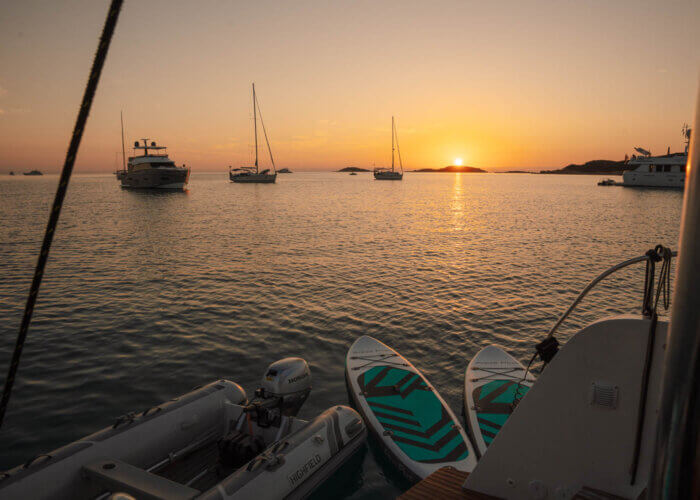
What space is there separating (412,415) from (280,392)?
281 centimetres

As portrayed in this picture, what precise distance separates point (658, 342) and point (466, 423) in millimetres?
6413

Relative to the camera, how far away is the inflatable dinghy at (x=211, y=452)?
5699 mm

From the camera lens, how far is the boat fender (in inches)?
277

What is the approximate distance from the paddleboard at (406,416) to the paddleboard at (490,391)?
469 millimetres

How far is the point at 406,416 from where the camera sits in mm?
8781

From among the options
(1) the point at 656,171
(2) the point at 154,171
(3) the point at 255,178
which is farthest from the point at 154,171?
(1) the point at 656,171

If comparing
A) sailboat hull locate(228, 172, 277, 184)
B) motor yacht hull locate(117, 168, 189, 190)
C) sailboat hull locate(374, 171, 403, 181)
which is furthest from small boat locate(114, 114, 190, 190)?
sailboat hull locate(374, 171, 403, 181)

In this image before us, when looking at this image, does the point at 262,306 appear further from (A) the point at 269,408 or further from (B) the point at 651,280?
(B) the point at 651,280

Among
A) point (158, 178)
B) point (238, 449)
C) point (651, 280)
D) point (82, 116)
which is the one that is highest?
point (158, 178)

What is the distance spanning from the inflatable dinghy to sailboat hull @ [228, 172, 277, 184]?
4392 inches

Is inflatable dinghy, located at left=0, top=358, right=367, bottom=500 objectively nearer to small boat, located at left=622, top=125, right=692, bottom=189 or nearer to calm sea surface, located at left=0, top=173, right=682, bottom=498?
calm sea surface, located at left=0, top=173, right=682, bottom=498

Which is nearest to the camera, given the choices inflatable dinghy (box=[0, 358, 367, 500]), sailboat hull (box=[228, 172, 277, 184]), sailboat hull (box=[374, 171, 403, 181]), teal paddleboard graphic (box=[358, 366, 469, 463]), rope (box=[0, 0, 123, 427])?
rope (box=[0, 0, 123, 427])

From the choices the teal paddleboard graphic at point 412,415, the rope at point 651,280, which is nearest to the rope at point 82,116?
the rope at point 651,280

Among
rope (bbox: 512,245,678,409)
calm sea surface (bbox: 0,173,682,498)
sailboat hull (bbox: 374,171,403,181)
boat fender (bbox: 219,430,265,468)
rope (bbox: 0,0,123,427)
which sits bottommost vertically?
calm sea surface (bbox: 0,173,682,498)
